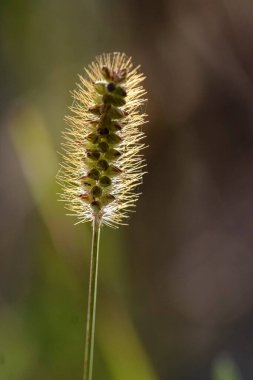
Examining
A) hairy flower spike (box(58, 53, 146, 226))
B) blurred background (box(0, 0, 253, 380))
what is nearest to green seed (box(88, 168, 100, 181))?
hairy flower spike (box(58, 53, 146, 226))

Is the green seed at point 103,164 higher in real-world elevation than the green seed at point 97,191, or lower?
higher

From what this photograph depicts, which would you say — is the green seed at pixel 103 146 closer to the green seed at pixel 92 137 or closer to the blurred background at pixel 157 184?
the green seed at pixel 92 137

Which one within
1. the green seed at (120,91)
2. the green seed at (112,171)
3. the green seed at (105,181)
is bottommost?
the green seed at (105,181)

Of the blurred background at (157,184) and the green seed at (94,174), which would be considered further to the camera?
the blurred background at (157,184)

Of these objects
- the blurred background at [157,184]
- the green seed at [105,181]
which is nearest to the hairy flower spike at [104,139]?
the green seed at [105,181]

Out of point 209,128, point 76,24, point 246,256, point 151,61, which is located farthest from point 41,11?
point 246,256

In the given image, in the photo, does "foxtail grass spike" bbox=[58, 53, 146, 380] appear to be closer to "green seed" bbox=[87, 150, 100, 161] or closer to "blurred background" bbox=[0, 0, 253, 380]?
"green seed" bbox=[87, 150, 100, 161]

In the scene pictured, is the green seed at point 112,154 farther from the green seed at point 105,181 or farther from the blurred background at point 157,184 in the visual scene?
the blurred background at point 157,184

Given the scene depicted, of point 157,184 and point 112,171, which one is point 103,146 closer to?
point 112,171

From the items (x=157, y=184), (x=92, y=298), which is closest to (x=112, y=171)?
(x=92, y=298)
